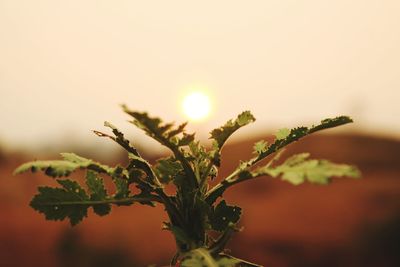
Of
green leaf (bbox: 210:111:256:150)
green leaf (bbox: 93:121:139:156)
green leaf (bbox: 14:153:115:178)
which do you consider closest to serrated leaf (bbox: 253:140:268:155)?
green leaf (bbox: 210:111:256:150)

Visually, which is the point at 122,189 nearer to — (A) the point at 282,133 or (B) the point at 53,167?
(B) the point at 53,167

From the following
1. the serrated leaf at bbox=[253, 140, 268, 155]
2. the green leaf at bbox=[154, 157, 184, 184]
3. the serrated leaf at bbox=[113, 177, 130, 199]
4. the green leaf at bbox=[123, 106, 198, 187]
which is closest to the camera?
the green leaf at bbox=[123, 106, 198, 187]

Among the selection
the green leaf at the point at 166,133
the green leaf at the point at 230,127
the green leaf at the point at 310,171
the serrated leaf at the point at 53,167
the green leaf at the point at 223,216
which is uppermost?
the green leaf at the point at 230,127

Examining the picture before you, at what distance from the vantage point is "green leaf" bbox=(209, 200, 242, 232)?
1.44 meters

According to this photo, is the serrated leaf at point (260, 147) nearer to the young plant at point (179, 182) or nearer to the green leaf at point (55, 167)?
the young plant at point (179, 182)

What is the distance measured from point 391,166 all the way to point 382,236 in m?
26.5

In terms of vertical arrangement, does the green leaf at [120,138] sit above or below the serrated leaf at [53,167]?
above

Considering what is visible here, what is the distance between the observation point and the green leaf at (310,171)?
1061 mm

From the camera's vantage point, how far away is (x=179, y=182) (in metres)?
1.41

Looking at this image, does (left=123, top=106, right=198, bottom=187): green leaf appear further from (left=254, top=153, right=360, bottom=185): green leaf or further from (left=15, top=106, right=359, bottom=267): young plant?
(left=254, top=153, right=360, bottom=185): green leaf

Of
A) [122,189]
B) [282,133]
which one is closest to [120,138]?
[122,189]

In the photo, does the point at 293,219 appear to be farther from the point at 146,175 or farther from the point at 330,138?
the point at 146,175

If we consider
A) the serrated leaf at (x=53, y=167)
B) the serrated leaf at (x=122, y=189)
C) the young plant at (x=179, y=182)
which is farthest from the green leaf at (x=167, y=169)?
the serrated leaf at (x=53, y=167)

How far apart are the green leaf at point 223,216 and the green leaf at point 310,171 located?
0.29m
